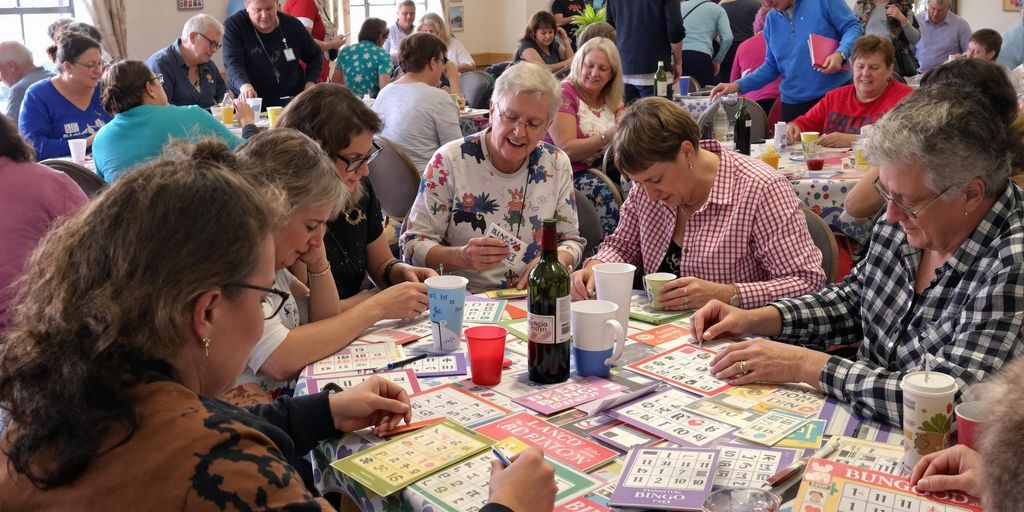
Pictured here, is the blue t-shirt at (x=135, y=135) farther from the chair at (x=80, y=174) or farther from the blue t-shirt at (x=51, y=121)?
the blue t-shirt at (x=51, y=121)

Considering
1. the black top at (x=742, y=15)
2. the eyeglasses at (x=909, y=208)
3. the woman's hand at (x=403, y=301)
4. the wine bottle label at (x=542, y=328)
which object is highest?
the black top at (x=742, y=15)

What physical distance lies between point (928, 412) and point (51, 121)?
5.19 m

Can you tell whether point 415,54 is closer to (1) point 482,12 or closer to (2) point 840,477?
(2) point 840,477

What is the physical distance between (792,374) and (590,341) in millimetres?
423

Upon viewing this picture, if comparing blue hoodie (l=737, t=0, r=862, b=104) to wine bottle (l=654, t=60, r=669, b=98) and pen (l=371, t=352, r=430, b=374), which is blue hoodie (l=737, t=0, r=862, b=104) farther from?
pen (l=371, t=352, r=430, b=374)

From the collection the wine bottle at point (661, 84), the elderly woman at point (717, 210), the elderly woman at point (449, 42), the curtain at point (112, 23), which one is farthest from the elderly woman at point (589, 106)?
the curtain at point (112, 23)

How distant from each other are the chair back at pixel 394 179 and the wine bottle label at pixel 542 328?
2.72 meters

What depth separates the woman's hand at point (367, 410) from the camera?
5.36 feet

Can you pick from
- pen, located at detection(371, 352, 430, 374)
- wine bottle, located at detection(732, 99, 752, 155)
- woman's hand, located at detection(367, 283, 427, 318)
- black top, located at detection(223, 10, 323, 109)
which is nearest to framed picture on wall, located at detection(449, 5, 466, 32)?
black top, located at detection(223, 10, 323, 109)

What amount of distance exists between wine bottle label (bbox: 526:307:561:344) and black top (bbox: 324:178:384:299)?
0.98m

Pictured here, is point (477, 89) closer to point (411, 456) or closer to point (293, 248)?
point (293, 248)

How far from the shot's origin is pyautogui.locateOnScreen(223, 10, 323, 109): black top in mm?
6754

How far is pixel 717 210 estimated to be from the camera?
2.60 meters

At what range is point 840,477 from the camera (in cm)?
140
